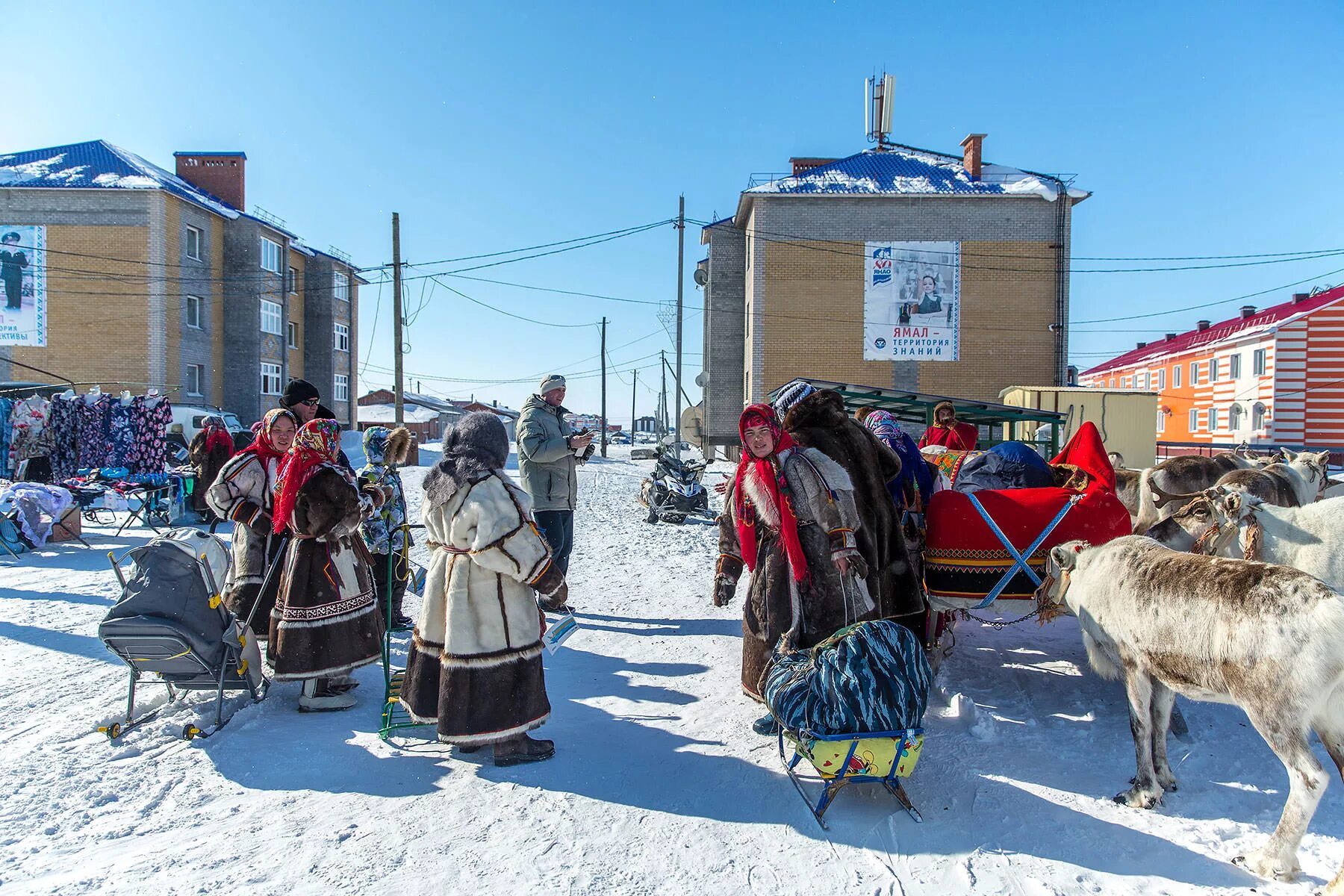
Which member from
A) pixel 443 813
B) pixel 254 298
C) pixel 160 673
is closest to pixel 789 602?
pixel 443 813

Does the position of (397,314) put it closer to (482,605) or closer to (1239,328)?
(482,605)

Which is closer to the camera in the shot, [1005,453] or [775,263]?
[1005,453]

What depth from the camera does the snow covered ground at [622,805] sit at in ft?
8.58

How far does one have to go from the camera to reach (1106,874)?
2.59 m

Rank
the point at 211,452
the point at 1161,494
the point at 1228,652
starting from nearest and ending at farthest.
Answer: the point at 1228,652
the point at 1161,494
the point at 211,452

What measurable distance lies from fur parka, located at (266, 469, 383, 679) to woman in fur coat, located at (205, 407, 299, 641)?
1.04 feet

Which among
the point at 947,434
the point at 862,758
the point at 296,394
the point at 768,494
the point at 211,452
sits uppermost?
the point at 296,394

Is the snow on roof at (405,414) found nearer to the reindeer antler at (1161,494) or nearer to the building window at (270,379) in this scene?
the building window at (270,379)

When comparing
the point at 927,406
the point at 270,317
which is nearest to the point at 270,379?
the point at 270,317

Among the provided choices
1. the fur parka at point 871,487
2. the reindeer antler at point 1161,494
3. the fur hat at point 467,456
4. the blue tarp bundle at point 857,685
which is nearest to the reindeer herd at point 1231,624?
the fur parka at point 871,487

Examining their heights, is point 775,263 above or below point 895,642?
above

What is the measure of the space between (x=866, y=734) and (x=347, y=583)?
2791mm

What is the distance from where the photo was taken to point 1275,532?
12.4ft

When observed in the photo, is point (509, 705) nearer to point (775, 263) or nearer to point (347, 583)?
point (347, 583)
